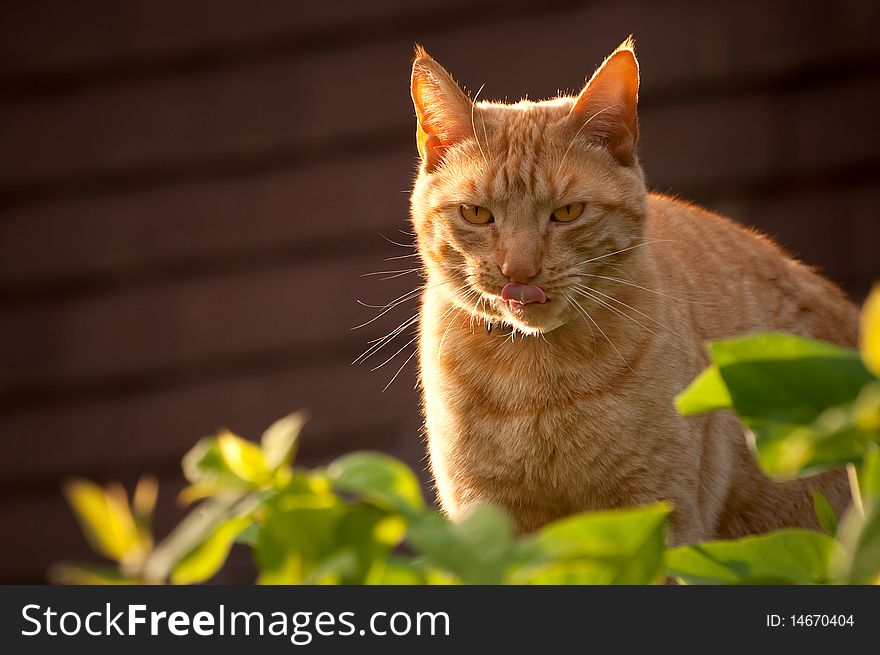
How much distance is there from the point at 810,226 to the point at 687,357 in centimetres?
169

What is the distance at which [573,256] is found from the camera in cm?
178

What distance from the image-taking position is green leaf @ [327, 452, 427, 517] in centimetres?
42

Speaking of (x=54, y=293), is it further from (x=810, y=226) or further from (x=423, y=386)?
(x=810, y=226)

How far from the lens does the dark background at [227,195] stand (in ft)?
11.2

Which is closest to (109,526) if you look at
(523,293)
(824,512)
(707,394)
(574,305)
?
(707,394)

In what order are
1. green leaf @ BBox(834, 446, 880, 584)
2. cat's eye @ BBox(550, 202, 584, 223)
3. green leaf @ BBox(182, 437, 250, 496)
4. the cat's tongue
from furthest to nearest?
cat's eye @ BBox(550, 202, 584, 223), the cat's tongue, green leaf @ BBox(182, 437, 250, 496), green leaf @ BBox(834, 446, 880, 584)

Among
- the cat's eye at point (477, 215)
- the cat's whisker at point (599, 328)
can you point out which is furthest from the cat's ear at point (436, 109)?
the cat's whisker at point (599, 328)

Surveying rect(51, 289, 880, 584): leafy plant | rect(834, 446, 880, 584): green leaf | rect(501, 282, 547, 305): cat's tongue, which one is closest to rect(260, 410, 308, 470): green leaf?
rect(51, 289, 880, 584): leafy plant

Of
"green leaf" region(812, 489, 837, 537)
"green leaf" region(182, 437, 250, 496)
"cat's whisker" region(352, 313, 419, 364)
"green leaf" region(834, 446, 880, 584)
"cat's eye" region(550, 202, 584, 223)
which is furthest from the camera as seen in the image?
"cat's whisker" region(352, 313, 419, 364)

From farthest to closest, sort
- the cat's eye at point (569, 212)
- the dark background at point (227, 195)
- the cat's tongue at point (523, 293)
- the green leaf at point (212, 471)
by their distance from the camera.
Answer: the dark background at point (227, 195), the cat's eye at point (569, 212), the cat's tongue at point (523, 293), the green leaf at point (212, 471)

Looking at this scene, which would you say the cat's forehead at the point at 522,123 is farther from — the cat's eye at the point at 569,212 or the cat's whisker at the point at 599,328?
the cat's whisker at the point at 599,328

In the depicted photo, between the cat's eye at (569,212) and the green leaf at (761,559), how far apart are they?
52.9 inches

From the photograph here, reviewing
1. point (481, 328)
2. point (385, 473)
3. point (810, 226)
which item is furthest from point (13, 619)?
point (810, 226)

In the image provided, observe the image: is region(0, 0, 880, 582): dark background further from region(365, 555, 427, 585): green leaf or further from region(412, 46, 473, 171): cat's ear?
region(365, 555, 427, 585): green leaf
